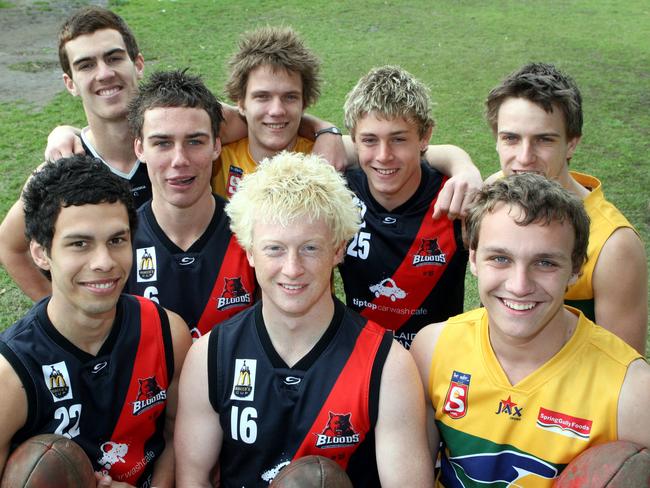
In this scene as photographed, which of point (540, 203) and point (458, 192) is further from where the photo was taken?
point (458, 192)

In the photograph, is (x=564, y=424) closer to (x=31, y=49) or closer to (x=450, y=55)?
(x=450, y=55)

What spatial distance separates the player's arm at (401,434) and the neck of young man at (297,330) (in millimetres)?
344

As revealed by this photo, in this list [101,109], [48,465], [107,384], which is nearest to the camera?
[48,465]

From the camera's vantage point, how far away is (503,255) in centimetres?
296

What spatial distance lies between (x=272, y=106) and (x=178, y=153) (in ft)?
2.90

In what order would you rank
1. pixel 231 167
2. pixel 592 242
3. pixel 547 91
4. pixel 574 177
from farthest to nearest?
pixel 231 167 → pixel 574 177 → pixel 547 91 → pixel 592 242

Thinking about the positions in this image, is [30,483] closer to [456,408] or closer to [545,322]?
[456,408]

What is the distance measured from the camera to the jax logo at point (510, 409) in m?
2.96

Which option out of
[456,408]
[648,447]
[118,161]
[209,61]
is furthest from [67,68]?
[209,61]

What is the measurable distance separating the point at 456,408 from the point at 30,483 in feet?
5.64

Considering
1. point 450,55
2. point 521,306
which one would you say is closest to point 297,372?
point 521,306

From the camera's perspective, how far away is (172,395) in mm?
3369

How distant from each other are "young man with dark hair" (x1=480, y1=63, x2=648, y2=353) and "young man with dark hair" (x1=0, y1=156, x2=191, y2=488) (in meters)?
1.99

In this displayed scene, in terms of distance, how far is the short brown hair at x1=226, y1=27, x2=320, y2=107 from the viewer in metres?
4.53
